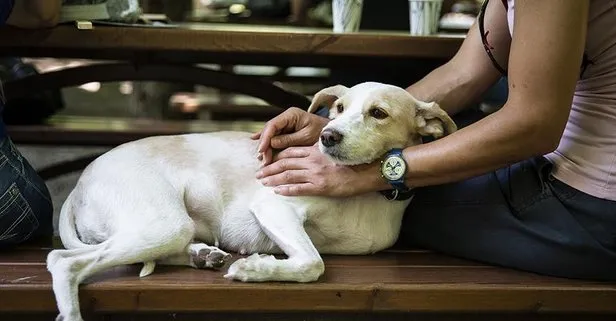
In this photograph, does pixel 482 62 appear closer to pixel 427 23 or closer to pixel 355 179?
pixel 427 23

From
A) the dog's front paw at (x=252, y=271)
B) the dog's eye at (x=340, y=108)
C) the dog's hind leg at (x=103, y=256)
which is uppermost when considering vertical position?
the dog's eye at (x=340, y=108)

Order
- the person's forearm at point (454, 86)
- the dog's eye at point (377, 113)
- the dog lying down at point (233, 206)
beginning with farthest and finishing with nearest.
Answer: the person's forearm at point (454, 86) < the dog's eye at point (377, 113) < the dog lying down at point (233, 206)

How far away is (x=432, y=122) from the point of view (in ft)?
5.17

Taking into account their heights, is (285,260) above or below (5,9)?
below

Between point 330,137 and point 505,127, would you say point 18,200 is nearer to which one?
point 330,137

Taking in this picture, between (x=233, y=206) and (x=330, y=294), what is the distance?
0.33 m

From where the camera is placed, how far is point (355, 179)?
1484mm

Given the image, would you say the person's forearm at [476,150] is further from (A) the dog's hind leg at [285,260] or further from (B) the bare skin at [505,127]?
(A) the dog's hind leg at [285,260]

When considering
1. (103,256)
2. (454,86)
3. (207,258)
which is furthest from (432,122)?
(103,256)

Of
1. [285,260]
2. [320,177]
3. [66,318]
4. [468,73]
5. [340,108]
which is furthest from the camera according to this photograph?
[468,73]

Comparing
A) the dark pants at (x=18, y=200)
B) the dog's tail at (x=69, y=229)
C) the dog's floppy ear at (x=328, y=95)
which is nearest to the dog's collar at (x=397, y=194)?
the dog's floppy ear at (x=328, y=95)

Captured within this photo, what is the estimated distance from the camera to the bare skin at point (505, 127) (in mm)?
1287

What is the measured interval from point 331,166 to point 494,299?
427mm

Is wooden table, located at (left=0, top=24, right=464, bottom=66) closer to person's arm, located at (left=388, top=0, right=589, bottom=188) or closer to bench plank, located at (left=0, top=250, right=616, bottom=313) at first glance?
person's arm, located at (left=388, top=0, right=589, bottom=188)
